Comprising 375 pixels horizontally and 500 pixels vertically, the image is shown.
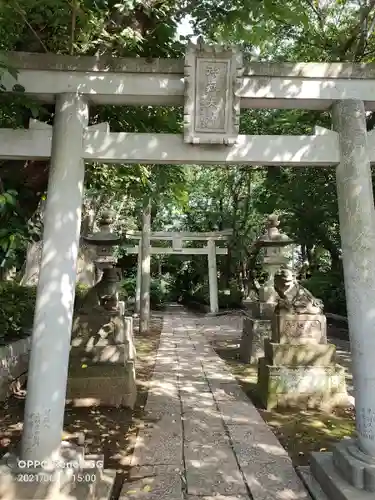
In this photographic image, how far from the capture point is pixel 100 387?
16.6 feet

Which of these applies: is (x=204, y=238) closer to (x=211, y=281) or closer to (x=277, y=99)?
(x=211, y=281)

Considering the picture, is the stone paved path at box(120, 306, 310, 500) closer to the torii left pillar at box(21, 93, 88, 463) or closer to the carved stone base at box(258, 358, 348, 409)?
the carved stone base at box(258, 358, 348, 409)

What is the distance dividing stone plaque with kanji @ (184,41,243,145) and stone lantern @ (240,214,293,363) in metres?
5.52

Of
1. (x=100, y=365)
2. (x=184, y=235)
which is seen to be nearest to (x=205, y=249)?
(x=184, y=235)

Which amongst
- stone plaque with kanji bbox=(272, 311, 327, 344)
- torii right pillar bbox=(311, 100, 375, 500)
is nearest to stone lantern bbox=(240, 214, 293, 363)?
stone plaque with kanji bbox=(272, 311, 327, 344)

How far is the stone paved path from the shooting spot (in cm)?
293

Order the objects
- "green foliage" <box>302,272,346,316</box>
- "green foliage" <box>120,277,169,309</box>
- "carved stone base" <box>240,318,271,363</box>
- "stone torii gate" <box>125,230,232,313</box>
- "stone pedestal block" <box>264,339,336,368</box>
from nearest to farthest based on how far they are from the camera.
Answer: "stone pedestal block" <box>264,339,336,368</box>
"carved stone base" <box>240,318,271,363</box>
"green foliage" <box>302,272,346,316</box>
"stone torii gate" <box>125,230,232,313</box>
"green foliage" <box>120,277,169,309</box>

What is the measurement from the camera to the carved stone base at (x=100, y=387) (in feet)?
16.4

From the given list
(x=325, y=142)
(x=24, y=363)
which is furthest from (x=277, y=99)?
(x=24, y=363)

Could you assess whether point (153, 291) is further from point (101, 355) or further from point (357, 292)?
point (357, 292)

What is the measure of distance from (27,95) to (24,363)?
4.50 m

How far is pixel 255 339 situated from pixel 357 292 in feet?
16.9

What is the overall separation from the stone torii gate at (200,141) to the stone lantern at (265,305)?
4.79m

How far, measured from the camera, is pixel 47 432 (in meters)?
2.70
